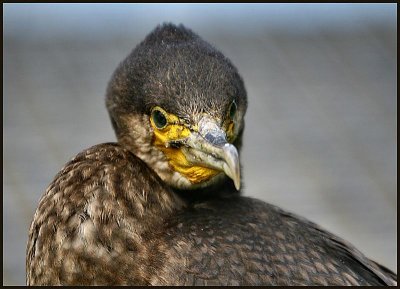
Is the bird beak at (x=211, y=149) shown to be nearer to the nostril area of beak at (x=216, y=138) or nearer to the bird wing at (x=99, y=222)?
the nostril area of beak at (x=216, y=138)

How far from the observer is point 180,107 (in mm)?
3250

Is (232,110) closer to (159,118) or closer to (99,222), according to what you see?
(159,118)

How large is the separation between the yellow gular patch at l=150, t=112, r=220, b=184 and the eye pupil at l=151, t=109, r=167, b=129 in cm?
1

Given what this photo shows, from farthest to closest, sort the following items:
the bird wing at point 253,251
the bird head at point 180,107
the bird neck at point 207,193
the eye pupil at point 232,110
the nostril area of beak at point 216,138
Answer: the bird neck at point 207,193 < the eye pupil at point 232,110 < the bird head at point 180,107 < the nostril area of beak at point 216,138 < the bird wing at point 253,251

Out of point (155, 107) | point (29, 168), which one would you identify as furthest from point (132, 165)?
point (29, 168)

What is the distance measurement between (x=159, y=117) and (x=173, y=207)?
13.9 inches

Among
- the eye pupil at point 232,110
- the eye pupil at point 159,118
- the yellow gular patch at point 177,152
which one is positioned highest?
the eye pupil at point 232,110

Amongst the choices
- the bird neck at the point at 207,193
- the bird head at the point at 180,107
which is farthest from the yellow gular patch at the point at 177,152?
the bird neck at the point at 207,193

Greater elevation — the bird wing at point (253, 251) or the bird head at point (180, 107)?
the bird head at point (180, 107)

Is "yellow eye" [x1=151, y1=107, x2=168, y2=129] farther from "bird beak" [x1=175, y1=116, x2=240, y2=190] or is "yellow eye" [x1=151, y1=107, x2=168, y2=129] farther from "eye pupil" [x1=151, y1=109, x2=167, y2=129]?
"bird beak" [x1=175, y1=116, x2=240, y2=190]

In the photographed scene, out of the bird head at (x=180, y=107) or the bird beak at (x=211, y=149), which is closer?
the bird beak at (x=211, y=149)

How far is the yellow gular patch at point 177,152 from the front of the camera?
328 centimetres

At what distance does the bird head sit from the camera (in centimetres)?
323

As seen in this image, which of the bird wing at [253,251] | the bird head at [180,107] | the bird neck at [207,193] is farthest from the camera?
the bird neck at [207,193]
